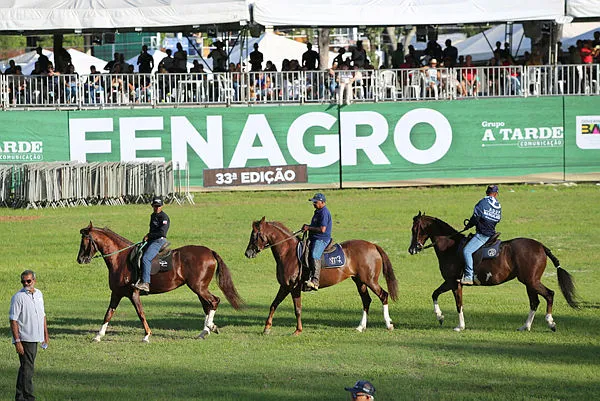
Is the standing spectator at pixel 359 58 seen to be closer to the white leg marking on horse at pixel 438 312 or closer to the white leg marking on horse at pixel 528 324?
the white leg marking on horse at pixel 438 312

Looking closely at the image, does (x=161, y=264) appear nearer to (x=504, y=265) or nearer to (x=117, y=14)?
(x=504, y=265)

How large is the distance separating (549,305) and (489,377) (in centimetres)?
390

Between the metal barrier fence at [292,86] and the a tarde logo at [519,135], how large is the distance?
50.3 inches

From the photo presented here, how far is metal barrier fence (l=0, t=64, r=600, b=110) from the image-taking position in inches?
1517

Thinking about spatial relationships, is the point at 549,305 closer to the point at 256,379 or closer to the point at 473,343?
the point at 473,343

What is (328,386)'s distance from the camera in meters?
13.8

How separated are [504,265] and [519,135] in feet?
72.2

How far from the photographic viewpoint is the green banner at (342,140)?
3806 cm

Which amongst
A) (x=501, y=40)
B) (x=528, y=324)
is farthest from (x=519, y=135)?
(x=528, y=324)

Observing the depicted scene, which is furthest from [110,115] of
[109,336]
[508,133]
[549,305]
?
[549,305]

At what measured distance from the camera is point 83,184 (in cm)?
3575

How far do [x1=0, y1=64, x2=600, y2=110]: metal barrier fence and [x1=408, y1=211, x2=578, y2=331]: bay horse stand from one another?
20.7m

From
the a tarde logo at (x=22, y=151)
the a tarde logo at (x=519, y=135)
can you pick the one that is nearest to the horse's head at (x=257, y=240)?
the a tarde logo at (x=22, y=151)

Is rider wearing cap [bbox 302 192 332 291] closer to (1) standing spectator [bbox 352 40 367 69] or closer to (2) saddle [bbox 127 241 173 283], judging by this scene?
(2) saddle [bbox 127 241 173 283]
